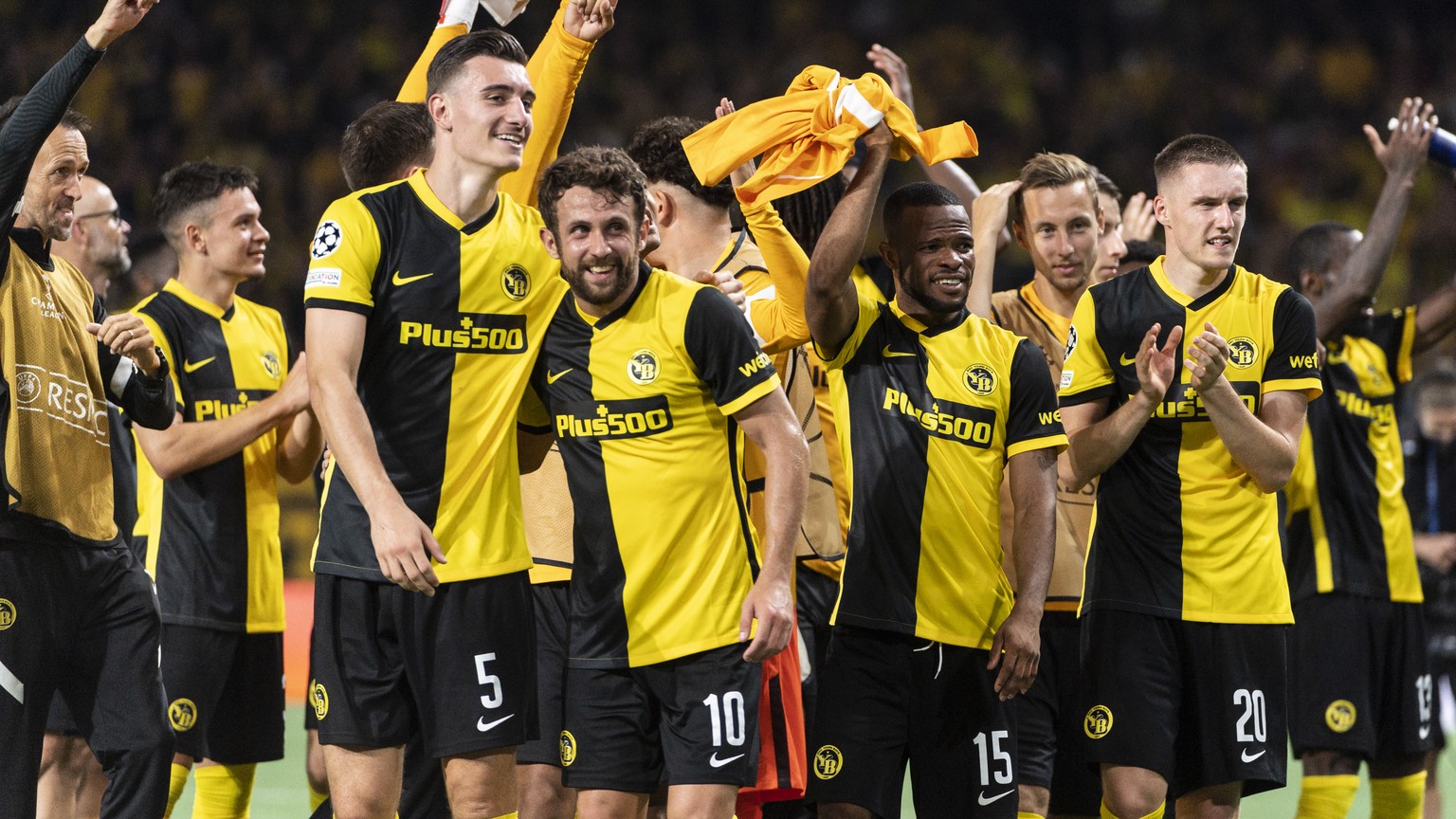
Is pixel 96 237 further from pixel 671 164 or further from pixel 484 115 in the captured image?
pixel 484 115

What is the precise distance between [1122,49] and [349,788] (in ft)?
50.8

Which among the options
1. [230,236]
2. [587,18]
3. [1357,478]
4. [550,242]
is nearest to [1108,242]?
[1357,478]

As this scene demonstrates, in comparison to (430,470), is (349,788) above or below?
below

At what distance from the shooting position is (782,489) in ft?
14.0

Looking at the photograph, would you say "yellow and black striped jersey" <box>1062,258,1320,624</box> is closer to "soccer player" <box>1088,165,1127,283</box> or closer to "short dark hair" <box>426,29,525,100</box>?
"soccer player" <box>1088,165,1127,283</box>

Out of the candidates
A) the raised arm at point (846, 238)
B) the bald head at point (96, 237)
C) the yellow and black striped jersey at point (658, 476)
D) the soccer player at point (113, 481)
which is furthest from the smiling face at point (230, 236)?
the raised arm at point (846, 238)

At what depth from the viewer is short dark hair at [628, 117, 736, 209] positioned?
209 inches

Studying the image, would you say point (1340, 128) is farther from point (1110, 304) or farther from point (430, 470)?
point (430, 470)

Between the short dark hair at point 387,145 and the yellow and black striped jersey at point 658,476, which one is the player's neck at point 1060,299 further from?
the short dark hair at point 387,145

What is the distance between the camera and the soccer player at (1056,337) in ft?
17.0

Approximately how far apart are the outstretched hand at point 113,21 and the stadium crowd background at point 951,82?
1072 centimetres

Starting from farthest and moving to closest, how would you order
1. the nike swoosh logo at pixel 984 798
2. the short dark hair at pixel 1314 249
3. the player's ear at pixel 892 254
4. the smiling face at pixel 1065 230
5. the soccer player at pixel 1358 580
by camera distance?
the short dark hair at pixel 1314 249
the soccer player at pixel 1358 580
the smiling face at pixel 1065 230
the player's ear at pixel 892 254
the nike swoosh logo at pixel 984 798

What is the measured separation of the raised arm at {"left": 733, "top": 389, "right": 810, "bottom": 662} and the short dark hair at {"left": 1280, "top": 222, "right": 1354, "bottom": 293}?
3565 mm

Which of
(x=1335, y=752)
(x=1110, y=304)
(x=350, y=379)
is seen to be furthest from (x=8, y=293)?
(x=1335, y=752)
